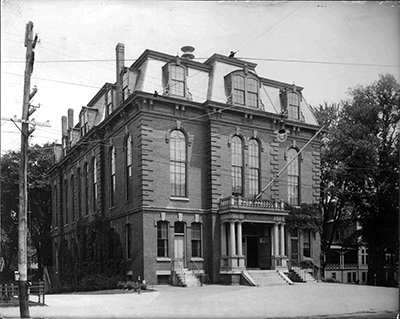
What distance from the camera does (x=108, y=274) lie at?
29453 mm

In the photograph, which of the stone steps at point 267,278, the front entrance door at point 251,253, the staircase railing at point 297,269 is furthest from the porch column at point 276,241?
the staircase railing at point 297,269

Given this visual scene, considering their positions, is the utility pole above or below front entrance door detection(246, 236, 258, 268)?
above

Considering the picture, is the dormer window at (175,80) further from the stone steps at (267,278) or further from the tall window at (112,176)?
the stone steps at (267,278)

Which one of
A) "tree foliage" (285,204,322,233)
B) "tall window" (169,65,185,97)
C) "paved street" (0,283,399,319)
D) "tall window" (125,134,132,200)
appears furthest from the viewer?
"tree foliage" (285,204,322,233)

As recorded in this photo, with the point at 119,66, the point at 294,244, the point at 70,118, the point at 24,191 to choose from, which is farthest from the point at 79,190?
the point at 24,191

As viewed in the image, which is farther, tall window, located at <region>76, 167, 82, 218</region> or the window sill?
tall window, located at <region>76, 167, 82, 218</region>

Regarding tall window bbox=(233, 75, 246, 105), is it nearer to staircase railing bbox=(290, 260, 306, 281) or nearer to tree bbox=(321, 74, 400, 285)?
tree bbox=(321, 74, 400, 285)

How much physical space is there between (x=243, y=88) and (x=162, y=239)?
10.9 metres

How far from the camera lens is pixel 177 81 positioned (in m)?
28.9

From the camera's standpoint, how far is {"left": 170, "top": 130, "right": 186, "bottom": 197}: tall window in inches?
1110

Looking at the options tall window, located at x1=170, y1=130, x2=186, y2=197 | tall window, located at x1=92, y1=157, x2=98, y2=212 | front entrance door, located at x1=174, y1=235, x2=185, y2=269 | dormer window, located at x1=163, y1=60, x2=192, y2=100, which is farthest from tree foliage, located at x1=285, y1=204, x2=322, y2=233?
tall window, located at x1=92, y1=157, x2=98, y2=212

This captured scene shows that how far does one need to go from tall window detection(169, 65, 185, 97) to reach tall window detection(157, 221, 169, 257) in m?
7.87

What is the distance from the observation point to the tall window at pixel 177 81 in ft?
94.1

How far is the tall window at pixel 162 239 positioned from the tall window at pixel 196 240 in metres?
1.87
